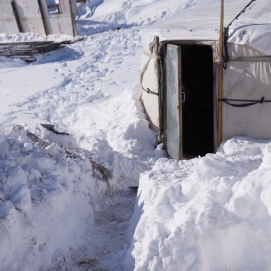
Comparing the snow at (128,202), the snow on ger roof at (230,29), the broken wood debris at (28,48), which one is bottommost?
the broken wood debris at (28,48)

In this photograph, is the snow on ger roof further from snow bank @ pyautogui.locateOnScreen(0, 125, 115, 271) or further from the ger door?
snow bank @ pyautogui.locateOnScreen(0, 125, 115, 271)

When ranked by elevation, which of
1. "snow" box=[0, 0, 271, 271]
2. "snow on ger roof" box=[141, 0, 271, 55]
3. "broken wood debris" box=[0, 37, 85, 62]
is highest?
"snow on ger roof" box=[141, 0, 271, 55]

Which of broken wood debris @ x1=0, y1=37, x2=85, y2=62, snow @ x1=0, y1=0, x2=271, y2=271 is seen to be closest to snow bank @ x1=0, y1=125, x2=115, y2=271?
snow @ x1=0, y1=0, x2=271, y2=271

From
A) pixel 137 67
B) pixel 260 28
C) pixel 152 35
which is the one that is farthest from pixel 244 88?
pixel 137 67

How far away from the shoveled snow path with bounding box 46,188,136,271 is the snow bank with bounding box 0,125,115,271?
86mm

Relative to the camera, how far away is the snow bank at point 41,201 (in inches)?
134

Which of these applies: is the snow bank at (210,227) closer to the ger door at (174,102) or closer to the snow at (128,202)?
the snow at (128,202)

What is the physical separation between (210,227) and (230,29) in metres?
2.91

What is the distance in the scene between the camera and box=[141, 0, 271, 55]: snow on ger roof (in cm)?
508

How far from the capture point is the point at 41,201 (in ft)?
A: 12.5

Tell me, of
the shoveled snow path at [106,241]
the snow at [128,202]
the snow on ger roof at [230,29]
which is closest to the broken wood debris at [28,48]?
the snow at [128,202]

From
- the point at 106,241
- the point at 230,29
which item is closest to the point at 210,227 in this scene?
the point at 106,241

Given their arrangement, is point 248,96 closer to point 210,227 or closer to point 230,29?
point 230,29

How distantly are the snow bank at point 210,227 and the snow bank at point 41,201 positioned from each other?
744 millimetres
